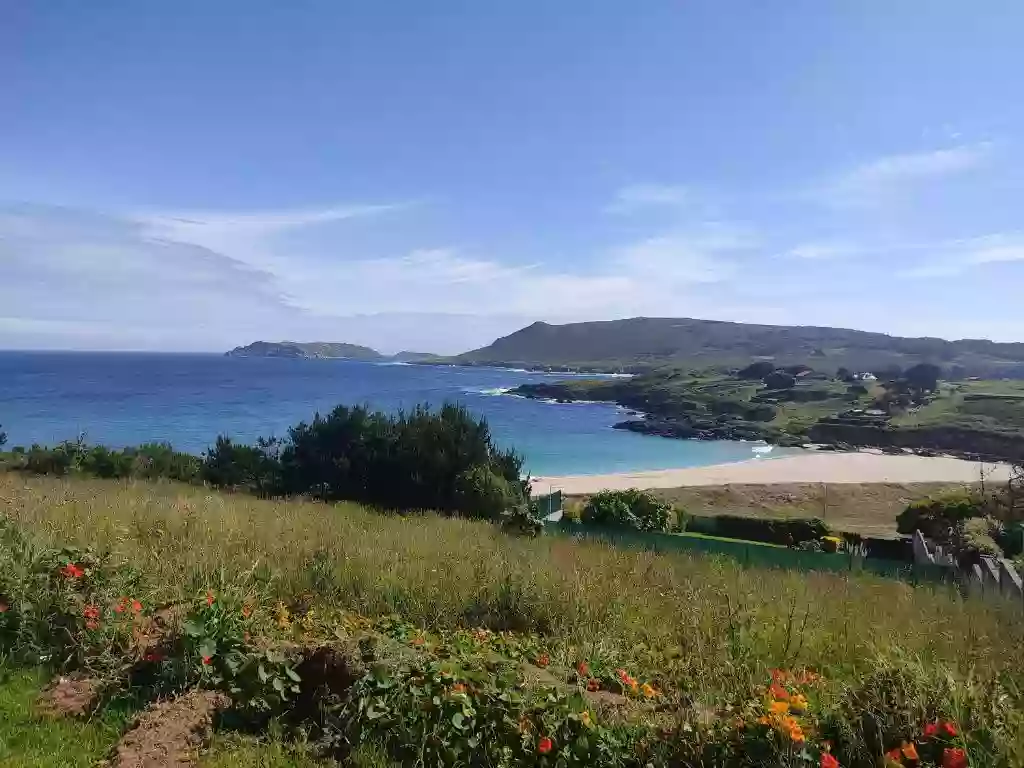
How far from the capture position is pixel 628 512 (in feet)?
64.1

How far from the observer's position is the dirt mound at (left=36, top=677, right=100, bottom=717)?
410 cm

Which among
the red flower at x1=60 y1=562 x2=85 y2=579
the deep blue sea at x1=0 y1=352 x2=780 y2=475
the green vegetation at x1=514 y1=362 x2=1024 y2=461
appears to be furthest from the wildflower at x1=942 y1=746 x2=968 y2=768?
the green vegetation at x1=514 y1=362 x2=1024 y2=461

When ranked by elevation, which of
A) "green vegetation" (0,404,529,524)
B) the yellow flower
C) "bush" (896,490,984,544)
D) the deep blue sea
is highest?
the yellow flower

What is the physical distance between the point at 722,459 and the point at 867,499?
67.6 ft

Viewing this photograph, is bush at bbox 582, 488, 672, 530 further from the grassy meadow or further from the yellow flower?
the yellow flower

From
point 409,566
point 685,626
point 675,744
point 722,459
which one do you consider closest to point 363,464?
point 409,566

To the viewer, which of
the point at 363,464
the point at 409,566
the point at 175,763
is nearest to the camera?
the point at 175,763

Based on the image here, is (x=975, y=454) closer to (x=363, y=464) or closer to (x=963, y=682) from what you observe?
(x=363, y=464)

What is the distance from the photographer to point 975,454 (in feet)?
198

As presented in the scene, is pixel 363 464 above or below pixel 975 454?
above

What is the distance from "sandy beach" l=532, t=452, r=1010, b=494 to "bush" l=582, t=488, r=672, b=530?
14664 mm

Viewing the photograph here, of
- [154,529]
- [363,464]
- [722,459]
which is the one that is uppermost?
[154,529]

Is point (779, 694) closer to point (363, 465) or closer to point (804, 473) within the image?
point (363, 465)

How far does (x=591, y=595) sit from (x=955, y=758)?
3.32 metres
